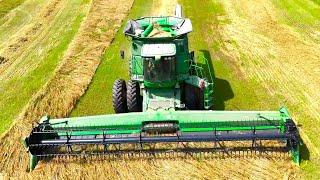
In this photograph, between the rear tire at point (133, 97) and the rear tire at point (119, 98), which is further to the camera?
the rear tire at point (119, 98)

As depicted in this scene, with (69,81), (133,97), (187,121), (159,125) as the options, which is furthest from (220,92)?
(69,81)

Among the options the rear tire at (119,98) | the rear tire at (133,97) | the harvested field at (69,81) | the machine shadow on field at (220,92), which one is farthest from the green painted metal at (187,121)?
the machine shadow on field at (220,92)

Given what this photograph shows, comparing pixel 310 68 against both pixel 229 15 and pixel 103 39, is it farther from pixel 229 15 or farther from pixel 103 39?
pixel 103 39

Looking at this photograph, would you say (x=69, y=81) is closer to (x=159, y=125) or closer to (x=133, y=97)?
(x=133, y=97)

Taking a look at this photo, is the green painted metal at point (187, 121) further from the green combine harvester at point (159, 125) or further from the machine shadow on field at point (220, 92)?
the machine shadow on field at point (220, 92)

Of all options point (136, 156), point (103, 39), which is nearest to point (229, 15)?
point (103, 39)

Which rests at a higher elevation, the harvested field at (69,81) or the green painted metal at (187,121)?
the green painted metal at (187,121)

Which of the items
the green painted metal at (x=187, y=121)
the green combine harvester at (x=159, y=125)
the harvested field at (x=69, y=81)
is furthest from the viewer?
the harvested field at (x=69, y=81)
